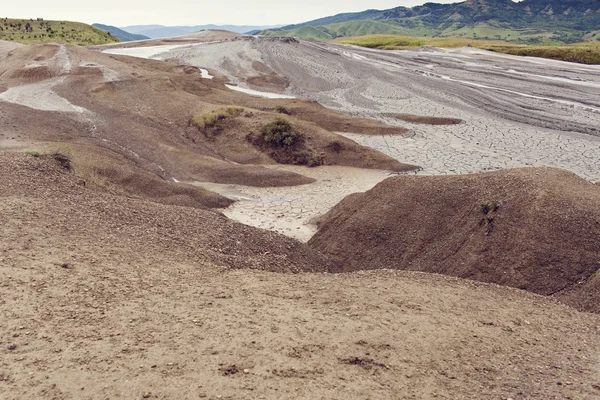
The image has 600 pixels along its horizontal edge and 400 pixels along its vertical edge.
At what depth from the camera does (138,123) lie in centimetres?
2859

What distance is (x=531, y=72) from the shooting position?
52.2 m

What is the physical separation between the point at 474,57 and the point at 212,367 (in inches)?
2691

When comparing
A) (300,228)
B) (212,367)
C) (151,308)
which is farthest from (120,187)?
(212,367)

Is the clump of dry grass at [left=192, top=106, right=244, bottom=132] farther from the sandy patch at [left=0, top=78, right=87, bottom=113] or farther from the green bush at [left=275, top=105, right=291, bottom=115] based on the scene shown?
the sandy patch at [left=0, top=78, right=87, bottom=113]

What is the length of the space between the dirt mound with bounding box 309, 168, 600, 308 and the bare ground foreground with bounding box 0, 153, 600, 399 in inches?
83.5

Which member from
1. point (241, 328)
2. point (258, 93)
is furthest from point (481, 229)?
point (258, 93)

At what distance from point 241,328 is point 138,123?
2417cm

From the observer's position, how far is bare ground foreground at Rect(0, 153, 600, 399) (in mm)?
5879

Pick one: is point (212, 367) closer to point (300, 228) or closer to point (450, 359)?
point (450, 359)

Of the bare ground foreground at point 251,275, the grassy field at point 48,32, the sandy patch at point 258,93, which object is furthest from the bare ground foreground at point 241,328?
the grassy field at point 48,32

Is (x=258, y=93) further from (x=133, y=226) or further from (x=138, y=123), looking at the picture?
(x=133, y=226)

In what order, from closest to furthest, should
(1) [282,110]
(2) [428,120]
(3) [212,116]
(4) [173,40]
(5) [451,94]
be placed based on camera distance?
(3) [212,116], (1) [282,110], (2) [428,120], (5) [451,94], (4) [173,40]

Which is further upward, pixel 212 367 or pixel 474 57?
pixel 474 57

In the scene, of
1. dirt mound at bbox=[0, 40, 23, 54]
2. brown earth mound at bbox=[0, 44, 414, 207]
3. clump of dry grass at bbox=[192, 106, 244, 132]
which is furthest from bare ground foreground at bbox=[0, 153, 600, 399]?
dirt mound at bbox=[0, 40, 23, 54]
